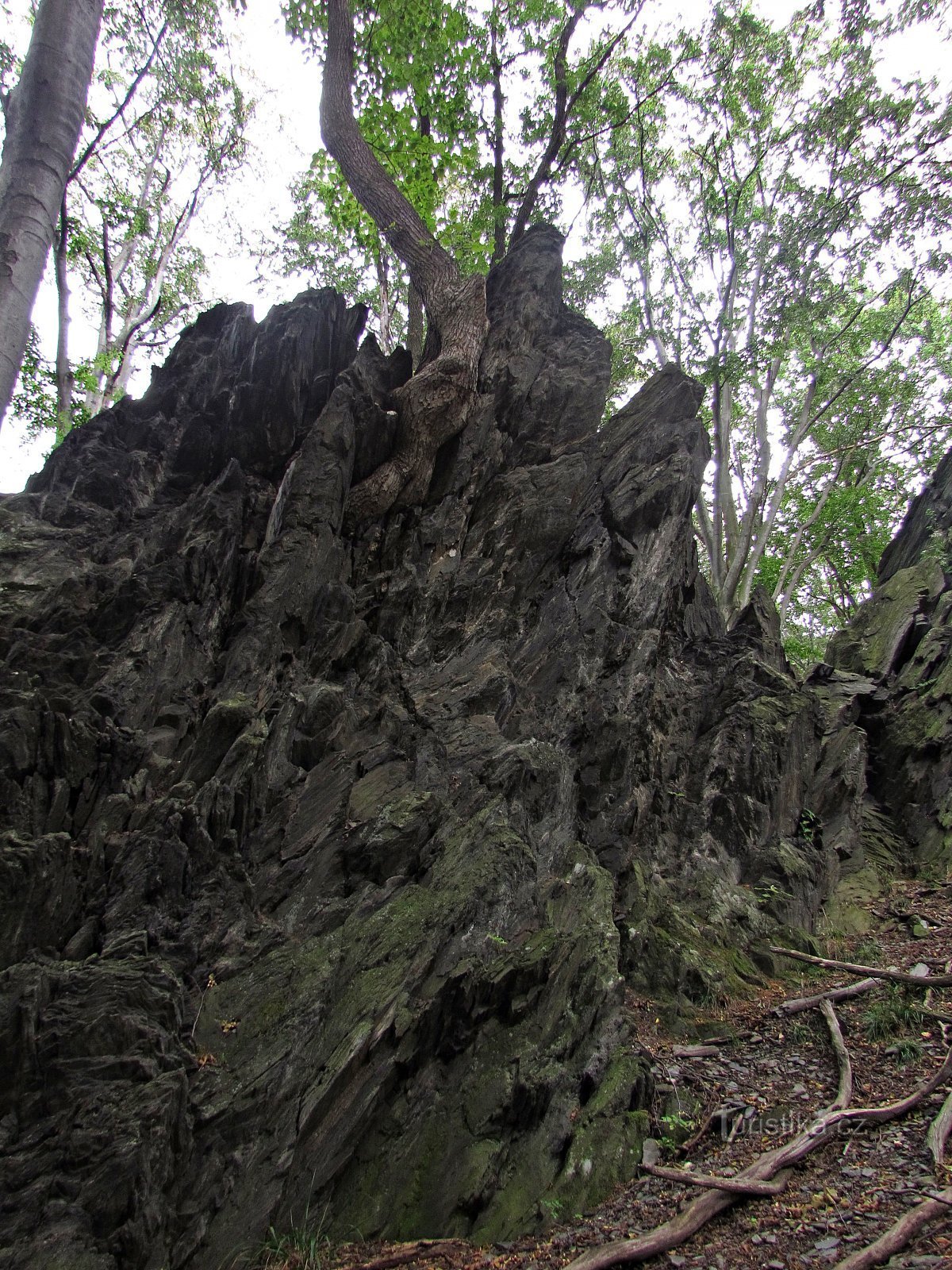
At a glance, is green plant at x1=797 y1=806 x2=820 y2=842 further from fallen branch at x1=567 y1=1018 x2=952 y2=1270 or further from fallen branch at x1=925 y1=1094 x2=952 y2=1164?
fallen branch at x1=925 y1=1094 x2=952 y2=1164

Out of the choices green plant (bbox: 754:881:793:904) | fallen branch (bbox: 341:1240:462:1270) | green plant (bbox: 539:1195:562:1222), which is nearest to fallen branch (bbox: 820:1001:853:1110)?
green plant (bbox: 754:881:793:904)

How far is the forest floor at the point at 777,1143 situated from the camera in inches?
197

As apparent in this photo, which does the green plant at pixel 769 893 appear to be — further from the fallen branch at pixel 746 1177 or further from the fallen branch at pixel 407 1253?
the fallen branch at pixel 407 1253

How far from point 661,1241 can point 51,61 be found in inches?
310

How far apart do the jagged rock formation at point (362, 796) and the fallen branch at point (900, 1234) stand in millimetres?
2202

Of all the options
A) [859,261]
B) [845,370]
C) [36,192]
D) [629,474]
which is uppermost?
[859,261]

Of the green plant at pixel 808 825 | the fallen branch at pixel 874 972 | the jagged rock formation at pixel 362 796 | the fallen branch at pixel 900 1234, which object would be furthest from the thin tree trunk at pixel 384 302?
the fallen branch at pixel 900 1234

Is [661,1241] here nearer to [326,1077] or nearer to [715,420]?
[326,1077]

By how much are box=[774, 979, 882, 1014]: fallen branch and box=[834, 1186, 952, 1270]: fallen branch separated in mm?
3645

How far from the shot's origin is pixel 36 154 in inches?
118

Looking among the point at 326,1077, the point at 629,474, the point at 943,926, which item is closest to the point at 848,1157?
the point at 326,1077

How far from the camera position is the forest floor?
5008 mm

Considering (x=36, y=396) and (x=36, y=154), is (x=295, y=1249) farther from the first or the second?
(x=36, y=396)

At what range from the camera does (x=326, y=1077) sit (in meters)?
6.03
